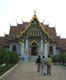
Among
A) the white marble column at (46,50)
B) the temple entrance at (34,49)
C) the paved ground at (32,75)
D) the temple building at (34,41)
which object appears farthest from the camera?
the temple entrance at (34,49)

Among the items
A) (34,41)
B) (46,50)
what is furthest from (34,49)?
(46,50)

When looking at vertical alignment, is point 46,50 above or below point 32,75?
above

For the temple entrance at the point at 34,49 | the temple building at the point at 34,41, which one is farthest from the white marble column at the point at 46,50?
the temple entrance at the point at 34,49

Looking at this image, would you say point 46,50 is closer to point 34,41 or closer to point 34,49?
point 34,49

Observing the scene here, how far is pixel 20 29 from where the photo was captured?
34062 mm

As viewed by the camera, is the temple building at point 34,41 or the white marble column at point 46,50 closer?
the white marble column at point 46,50

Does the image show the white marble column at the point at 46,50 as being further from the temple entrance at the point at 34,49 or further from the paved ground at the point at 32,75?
the paved ground at the point at 32,75

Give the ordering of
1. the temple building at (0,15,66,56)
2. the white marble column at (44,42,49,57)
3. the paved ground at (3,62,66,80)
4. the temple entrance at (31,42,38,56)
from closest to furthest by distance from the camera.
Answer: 1. the paved ground at (3,62,66,80)
2. the white marble column at (44,42,49,57)
3. the temple building at (0,15,66,56)
4. the temple entrance at (31,42,38,56)

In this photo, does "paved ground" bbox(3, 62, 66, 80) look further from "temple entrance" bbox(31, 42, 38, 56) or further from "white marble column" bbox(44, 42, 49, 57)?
"temple entrance" bbox(31, 42, 38, 56)

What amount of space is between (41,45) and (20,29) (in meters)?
6.23

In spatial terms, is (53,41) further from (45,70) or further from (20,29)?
(45,70)

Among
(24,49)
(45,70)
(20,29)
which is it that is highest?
(20,29)

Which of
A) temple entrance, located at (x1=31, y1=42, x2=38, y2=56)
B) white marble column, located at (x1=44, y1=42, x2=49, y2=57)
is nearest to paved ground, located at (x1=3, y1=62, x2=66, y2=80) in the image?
white marble column, located at (x1=44, y1=42, x2=49, y2=57)

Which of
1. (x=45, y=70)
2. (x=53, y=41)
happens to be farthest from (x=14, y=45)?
(x=45, y=70)
